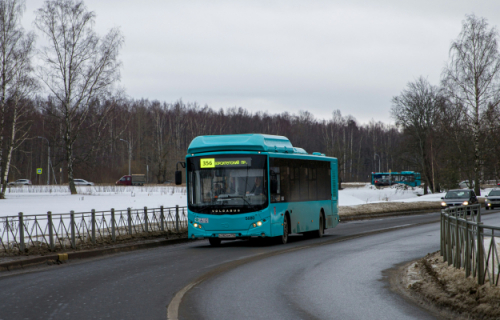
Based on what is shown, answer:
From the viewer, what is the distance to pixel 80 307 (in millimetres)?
8289

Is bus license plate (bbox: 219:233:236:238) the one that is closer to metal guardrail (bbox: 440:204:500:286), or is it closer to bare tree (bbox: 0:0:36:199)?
metal guardrail (bbox: 440:204:500:286)

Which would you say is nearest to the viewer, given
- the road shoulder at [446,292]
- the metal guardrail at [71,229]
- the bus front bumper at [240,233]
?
the road shoulder at [446,292]

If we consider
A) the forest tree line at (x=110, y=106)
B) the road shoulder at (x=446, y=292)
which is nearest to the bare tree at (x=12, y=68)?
the forest tree line at (x=110, y=106)

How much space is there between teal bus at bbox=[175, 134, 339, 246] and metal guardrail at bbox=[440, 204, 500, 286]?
7351mm

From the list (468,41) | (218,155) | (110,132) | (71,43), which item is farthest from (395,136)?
(218,155)

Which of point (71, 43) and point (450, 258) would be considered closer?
point (450, 258)

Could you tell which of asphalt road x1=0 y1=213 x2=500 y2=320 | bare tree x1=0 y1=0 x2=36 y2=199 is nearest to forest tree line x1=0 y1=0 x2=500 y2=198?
bare tree x1=0 y1=0 x2=36 y2=199

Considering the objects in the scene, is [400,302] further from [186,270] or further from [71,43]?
[71,43]

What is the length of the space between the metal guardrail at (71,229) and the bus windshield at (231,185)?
9.49ft

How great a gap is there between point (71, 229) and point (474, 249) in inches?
455

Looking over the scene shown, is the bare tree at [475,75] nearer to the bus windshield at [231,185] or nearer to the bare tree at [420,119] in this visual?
the bare tree at [420,119]

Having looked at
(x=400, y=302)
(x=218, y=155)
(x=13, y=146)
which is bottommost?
(x=400, y=302)

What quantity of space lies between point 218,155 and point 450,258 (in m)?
8.66

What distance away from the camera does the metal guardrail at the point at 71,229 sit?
1573 centimetres
